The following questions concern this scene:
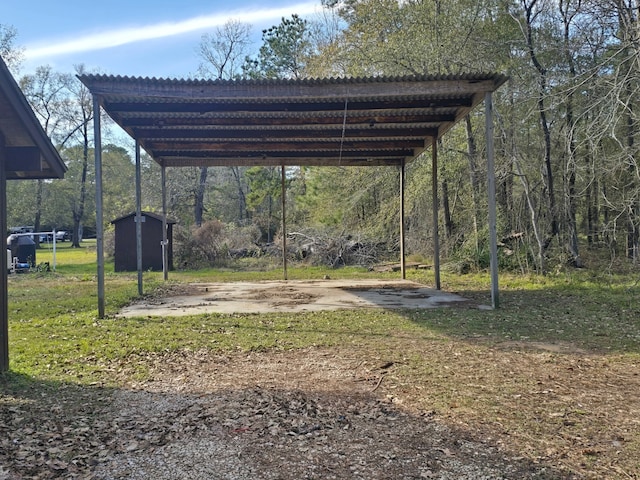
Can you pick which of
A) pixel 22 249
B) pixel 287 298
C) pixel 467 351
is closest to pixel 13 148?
pixel 467 351

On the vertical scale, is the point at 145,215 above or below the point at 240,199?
below

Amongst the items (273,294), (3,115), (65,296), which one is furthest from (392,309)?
(65,296)

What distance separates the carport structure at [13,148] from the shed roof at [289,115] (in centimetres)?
275

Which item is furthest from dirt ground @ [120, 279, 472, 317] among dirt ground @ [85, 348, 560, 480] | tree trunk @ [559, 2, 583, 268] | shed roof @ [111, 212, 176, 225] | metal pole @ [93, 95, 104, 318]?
shed roof @ [111, 212, 176, 225]

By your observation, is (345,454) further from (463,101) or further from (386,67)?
(386,67)

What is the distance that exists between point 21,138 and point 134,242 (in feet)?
39.4

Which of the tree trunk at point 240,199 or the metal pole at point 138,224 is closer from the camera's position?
the metal pole at point 138,224

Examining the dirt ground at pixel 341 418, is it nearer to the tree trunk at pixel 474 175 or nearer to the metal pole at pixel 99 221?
the metal pole at pixel 99 221

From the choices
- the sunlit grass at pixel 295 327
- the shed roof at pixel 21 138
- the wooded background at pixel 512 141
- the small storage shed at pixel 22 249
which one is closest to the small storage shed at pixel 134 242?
the wooded background at pixel 512 141

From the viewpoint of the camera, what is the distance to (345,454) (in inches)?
102

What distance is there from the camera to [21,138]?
411 centimetres

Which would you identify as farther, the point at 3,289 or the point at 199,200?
the point at 199,200

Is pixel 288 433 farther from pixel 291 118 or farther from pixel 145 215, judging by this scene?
pixel 145 215

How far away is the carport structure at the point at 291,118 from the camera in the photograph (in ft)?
22.5
